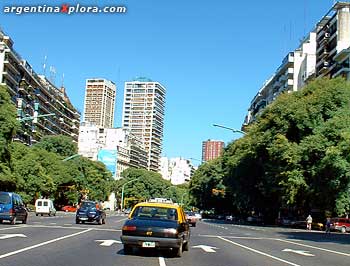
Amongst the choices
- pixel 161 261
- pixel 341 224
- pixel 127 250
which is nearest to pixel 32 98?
pixel 341 224

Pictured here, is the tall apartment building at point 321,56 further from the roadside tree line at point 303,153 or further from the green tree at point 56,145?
the green tree at point 56,145

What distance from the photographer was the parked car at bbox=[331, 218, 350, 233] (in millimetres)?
55406

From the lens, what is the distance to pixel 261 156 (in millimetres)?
59188

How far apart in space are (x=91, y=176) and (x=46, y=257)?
4201 inches

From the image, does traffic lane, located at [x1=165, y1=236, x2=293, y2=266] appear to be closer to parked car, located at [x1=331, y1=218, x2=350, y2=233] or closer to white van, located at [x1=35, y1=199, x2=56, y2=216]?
parked car, located at [x1=331, y1=218, x2=350, y2=233]

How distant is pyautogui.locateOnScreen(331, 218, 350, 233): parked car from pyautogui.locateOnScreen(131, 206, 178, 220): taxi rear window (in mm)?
42002

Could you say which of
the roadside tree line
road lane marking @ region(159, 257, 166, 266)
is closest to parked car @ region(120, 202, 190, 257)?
road lane marking @ region(159, 257, 166, 266)

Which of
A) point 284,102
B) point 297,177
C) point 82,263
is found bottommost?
point 82,263

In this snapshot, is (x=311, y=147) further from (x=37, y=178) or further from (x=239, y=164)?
(x=37, y=178)

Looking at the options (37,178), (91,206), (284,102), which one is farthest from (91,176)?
(91,206)

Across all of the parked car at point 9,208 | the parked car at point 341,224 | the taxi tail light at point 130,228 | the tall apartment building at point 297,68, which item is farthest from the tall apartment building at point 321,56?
the taxi tail light at point 130,228

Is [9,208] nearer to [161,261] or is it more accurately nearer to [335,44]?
[161,261]

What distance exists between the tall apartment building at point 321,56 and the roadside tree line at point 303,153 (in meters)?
25.7

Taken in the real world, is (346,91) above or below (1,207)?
above
